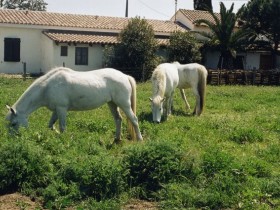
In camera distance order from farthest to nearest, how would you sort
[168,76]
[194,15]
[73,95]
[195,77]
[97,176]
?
[194,15] < [195,77] < [168,76] < [73,95] < [97,176]

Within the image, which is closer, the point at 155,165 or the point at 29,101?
the point at 155,165

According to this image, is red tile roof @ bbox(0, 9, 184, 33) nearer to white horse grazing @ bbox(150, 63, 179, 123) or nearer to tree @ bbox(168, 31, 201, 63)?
tree @ bbox(168, 31, 201, 63)

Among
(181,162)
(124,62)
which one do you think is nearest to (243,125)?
(181,162)

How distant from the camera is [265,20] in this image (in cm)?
3625

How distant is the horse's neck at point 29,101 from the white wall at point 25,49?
78.9ft

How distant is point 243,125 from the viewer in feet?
43.3

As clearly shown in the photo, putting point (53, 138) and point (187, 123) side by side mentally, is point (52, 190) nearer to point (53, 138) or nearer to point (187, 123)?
point (53, 138)

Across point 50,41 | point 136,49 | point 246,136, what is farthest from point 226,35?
point 246,136

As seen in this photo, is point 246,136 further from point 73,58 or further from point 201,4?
point 201,4

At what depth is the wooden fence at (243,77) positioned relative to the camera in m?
30.2

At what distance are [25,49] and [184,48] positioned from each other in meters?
10.8

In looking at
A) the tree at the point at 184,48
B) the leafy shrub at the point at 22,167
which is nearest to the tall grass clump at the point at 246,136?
the leafy shrub at the point at 22,167

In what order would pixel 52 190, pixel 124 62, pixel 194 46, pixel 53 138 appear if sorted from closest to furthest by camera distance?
pixel 52 190, pixel 53 138, pixel 124 62, pixel 194 46

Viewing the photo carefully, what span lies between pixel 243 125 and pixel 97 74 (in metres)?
4.73
